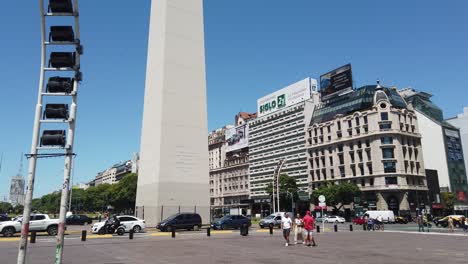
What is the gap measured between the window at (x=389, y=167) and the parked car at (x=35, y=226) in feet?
228

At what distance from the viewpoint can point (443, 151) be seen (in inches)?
3871

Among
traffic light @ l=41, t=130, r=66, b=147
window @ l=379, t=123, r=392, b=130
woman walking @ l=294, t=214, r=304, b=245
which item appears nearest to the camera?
traffic light @ l=41, t=130, r=66, b=147

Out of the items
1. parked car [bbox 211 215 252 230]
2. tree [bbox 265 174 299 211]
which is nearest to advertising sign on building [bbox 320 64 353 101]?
tree [bbox 265 174 299 211]

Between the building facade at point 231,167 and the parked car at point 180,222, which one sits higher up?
the building facade at point 231,167

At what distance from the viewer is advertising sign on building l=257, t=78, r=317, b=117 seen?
353 feet

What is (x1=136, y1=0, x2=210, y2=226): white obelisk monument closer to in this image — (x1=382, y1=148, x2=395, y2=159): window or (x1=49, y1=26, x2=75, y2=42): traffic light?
(x1=49, y1=26, x2=75, y2=42): traffic light

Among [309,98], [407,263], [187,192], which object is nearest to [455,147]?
[309,98]

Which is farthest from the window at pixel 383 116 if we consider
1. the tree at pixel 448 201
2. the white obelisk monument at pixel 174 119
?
the white obelisk monument at pixel 174 119

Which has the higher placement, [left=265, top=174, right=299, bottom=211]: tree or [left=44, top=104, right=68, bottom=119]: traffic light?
[left=265, top=174, right=299, bottom=211]: tree

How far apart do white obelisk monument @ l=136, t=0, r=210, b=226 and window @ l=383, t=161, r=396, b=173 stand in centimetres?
5313

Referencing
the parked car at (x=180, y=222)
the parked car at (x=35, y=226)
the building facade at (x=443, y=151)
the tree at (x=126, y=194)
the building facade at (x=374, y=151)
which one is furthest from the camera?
the tree at (x=126, y=194)

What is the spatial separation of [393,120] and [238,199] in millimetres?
61628

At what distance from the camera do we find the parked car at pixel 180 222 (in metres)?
33.8

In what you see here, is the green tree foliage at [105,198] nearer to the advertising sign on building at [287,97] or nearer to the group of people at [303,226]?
the advertising sign on building at [287,97]
